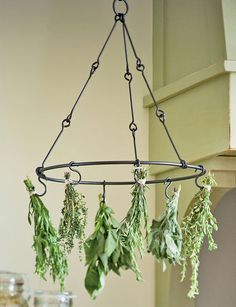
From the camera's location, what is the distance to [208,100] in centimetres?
308

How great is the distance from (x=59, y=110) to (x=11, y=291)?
1365 mm

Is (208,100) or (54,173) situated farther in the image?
(54,173)

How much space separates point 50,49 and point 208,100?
0.86 meters

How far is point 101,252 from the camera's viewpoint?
1.76 metres

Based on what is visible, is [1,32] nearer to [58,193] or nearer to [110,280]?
[58,193]

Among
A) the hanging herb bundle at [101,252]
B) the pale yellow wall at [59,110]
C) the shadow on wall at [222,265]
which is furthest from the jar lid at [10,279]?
the shadow on wall at [222,265]

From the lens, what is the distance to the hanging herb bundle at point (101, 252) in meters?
1.74

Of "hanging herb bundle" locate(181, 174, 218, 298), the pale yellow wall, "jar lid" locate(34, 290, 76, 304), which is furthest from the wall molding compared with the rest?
"jar lid" locate(34, 290, 76, 304)

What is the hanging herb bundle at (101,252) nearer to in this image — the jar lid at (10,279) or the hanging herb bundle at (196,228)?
the hanging herb bundle at (196,228)

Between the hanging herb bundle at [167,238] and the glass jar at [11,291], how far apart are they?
56cm

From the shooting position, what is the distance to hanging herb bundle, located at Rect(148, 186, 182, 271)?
1.84 meters

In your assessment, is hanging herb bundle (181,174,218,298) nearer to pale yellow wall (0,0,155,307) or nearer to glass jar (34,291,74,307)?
glass jar (34,291,74,307)

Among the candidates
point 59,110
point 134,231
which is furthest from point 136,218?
point 59,110

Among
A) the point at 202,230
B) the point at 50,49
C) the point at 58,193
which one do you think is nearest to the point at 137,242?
the point at 202,230
